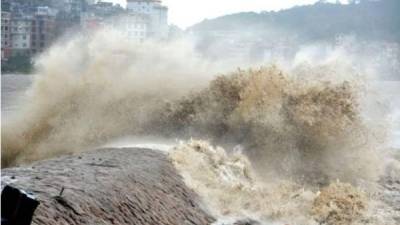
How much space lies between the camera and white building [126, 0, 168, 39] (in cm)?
4907

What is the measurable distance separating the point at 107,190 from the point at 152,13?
2204 inches

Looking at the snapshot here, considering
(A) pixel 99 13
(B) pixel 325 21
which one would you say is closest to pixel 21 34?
(A) pixel 99 13

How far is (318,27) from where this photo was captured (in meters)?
80.9

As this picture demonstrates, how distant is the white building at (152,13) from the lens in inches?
1932

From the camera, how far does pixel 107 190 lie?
9.16 m

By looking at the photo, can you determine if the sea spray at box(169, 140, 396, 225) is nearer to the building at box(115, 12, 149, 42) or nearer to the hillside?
the building at box(115, 12, 149, 42)

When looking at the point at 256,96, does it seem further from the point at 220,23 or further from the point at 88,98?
the point at 220,23

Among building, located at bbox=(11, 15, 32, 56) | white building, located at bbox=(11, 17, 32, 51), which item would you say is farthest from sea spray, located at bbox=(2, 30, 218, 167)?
white building, located at bbox=(11, 17, 32, 51)

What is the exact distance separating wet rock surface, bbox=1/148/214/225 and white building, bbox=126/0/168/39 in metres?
34.2

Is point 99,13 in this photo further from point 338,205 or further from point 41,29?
point 338,205

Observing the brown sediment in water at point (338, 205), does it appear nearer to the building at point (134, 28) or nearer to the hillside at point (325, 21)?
the building at point (134, 28)

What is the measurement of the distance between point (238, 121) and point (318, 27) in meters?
65.3

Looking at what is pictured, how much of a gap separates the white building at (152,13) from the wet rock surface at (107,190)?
3420 centimetres

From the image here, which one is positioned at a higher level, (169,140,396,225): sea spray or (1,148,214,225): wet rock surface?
(1,148,214,225): wet rock surface
